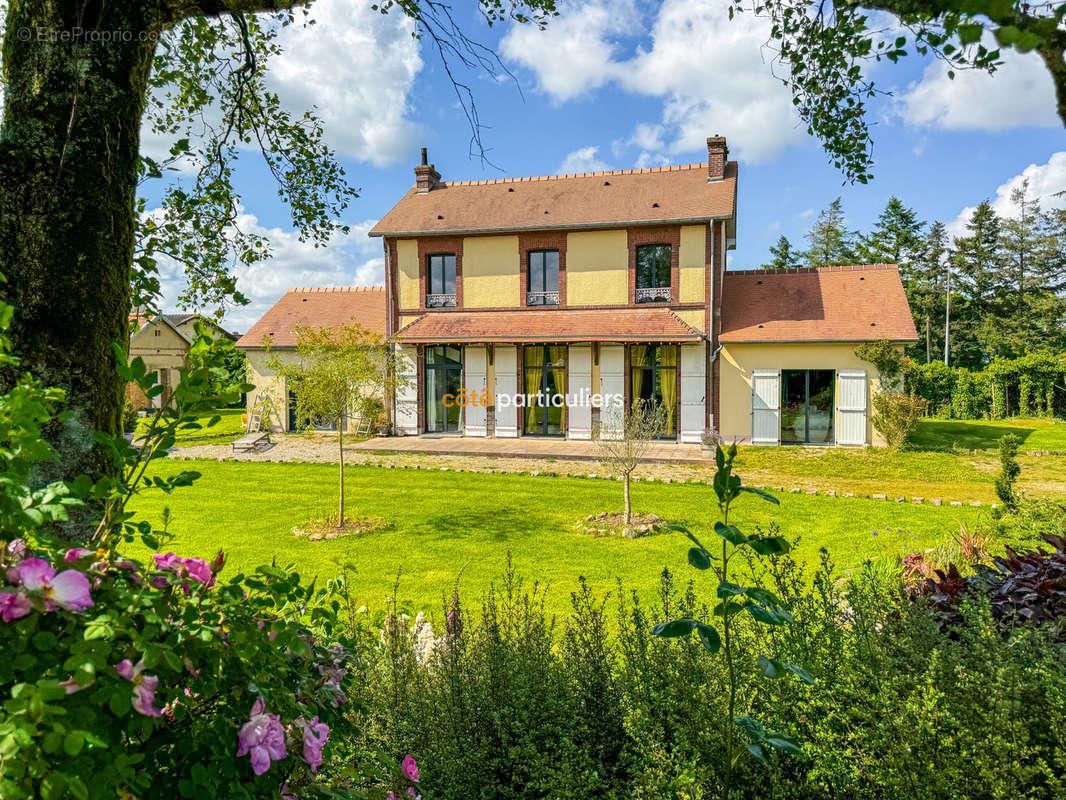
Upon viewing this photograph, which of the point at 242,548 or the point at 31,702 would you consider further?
the point at 242,548

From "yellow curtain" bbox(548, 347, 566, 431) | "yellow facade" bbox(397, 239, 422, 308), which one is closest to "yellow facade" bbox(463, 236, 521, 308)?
"yellow facade" bbox(397, 239, 422, 308)

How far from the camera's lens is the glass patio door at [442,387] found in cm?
2086

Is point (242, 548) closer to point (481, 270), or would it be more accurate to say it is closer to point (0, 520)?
point (0, 520)

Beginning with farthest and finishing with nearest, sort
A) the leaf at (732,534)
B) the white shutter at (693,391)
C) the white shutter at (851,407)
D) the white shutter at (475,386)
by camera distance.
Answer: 1. the white shutter at (475,386)
2. the white shutter at (693,391)
3. the white shutter at (851,407)
4. the leaf at (732,534)

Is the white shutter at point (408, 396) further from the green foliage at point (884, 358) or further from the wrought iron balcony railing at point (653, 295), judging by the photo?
the green foliage at point (884, 358)

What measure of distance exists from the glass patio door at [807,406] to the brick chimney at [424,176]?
14339mm

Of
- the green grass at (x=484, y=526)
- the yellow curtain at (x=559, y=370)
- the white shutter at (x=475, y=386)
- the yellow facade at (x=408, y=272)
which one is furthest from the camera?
the yellow facade at (x=408, y=272)

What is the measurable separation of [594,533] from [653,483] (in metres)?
3.94

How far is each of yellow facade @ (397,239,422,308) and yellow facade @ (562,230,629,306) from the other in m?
5.33

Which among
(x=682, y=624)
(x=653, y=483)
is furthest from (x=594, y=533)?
(x=682, y=624)

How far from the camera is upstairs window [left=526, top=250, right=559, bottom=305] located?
20469 millimetres

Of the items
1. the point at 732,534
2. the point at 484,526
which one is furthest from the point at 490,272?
the point at 732,534

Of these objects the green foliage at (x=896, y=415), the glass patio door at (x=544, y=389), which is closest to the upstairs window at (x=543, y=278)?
the glass patio door at (x=544, y=389)

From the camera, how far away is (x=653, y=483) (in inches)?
504
